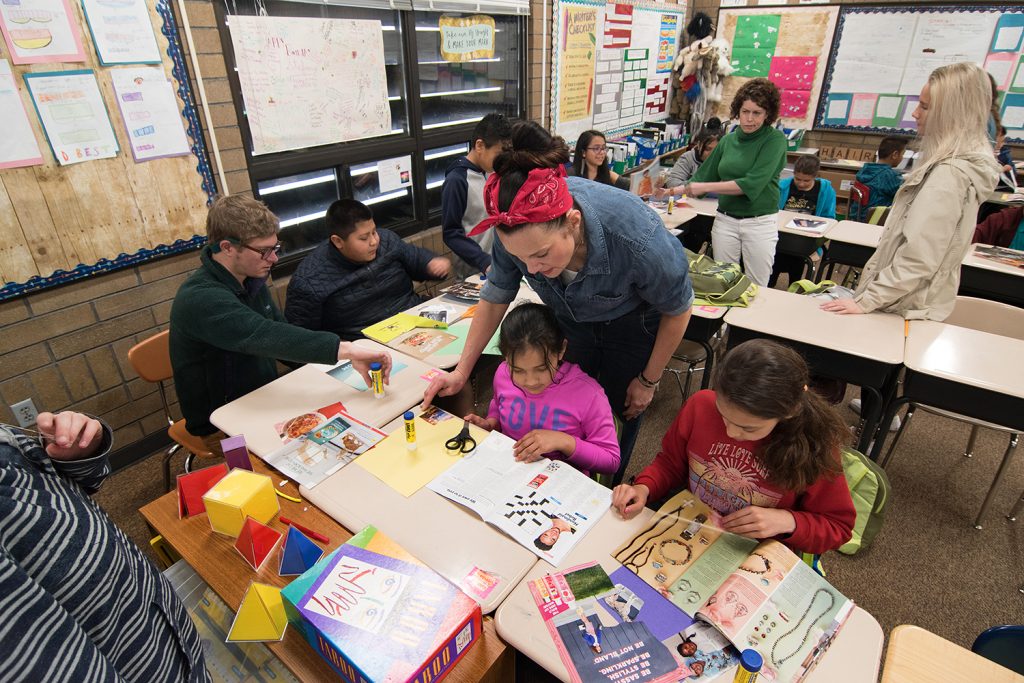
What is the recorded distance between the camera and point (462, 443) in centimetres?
153

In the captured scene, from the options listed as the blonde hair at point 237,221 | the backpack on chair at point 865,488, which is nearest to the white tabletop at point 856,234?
the backpack on chair at point 865,488

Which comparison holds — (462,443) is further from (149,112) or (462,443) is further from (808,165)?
(808,165)

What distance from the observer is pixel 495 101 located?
4203 mm

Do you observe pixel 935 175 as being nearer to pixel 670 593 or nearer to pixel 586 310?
pixel 586 310

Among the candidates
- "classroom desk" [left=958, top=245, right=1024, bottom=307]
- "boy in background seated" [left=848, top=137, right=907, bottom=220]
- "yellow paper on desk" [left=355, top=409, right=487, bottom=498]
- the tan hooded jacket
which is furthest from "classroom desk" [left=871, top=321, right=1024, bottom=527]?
"boy in background seated" [left=848, top=137, right=907, bottom=220]

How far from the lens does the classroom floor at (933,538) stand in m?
1.90

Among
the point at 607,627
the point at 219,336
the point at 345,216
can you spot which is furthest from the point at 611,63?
the point at 607,627

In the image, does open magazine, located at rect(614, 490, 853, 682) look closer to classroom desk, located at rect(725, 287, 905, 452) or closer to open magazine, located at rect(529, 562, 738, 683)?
open magazine, located at rect(529, 562, 738, 683)

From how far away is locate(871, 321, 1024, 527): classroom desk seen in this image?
1.88 m

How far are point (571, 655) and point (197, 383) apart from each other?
62.6 inches

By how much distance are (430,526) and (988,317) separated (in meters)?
2.60

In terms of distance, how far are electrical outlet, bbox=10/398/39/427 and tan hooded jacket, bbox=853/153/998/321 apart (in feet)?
11.7

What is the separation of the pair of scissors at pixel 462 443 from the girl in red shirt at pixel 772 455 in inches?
17.0

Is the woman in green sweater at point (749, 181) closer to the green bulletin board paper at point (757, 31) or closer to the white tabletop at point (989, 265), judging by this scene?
the white tabletop at point (989, 265)
